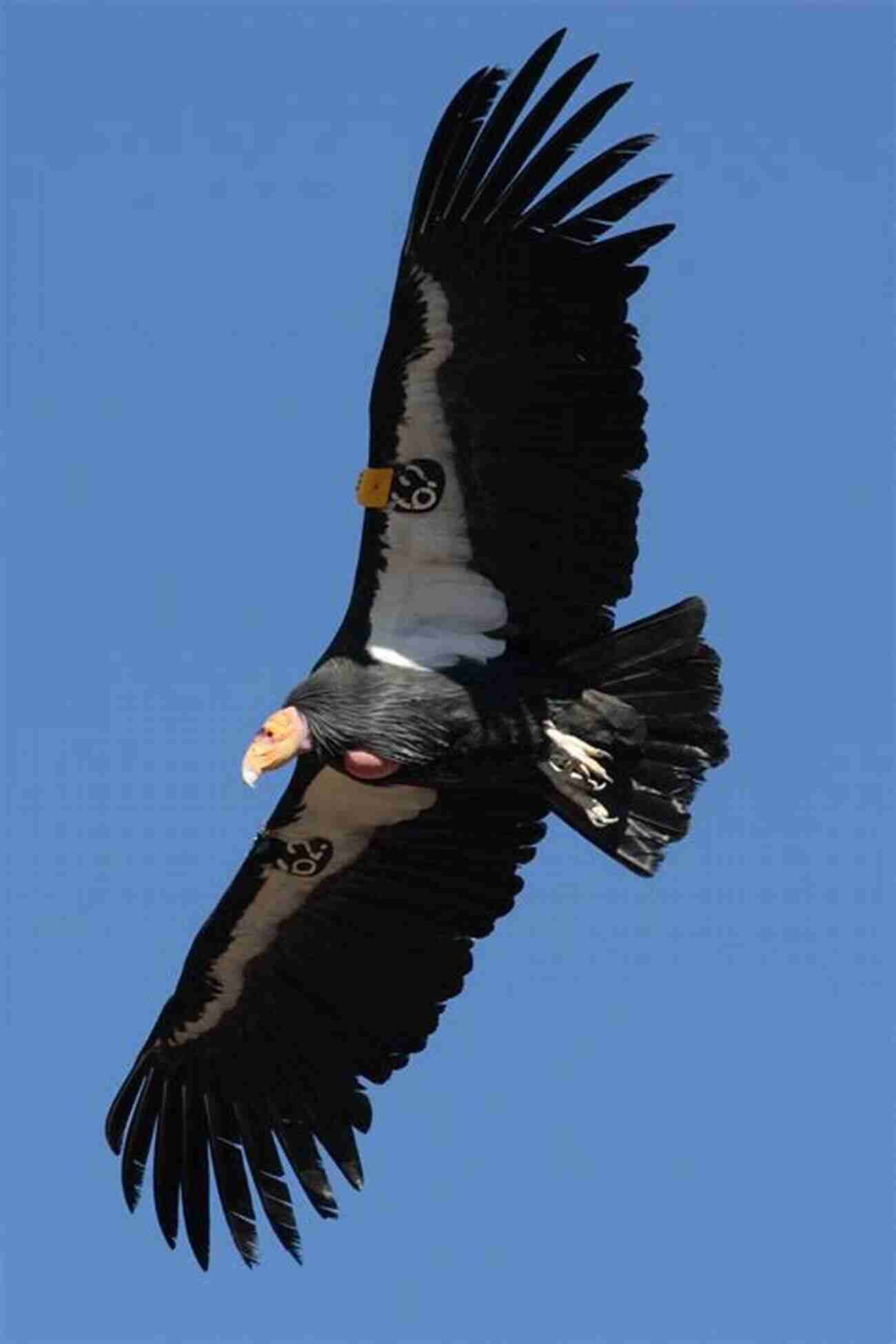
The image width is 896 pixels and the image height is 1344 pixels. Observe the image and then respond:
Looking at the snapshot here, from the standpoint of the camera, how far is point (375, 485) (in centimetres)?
1702

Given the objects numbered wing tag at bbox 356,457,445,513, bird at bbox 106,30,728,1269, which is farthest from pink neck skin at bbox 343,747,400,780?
numbered wing tag at bbox 356,457,445,513

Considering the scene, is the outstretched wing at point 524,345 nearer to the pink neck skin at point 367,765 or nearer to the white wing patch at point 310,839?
the pink neck skin at point 367,765

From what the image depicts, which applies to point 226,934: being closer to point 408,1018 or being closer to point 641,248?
point 408,1018

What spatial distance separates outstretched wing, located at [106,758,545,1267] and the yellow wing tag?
58.6 inches

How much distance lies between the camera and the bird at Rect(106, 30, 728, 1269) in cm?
1680

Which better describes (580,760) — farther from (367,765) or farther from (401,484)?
(401,484)

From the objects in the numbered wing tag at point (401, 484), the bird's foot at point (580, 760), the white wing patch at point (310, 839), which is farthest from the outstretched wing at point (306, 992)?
the numbered wing tag at point (401, 484)

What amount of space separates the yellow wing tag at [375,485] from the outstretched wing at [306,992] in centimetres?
149

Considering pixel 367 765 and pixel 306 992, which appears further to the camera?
pixel 306 992

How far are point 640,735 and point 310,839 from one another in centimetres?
185

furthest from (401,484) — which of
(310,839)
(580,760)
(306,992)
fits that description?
(306,992)

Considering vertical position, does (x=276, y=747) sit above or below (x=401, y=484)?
below

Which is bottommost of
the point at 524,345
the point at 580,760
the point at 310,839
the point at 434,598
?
the point at 310,839

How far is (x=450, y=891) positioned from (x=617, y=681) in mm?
1490
